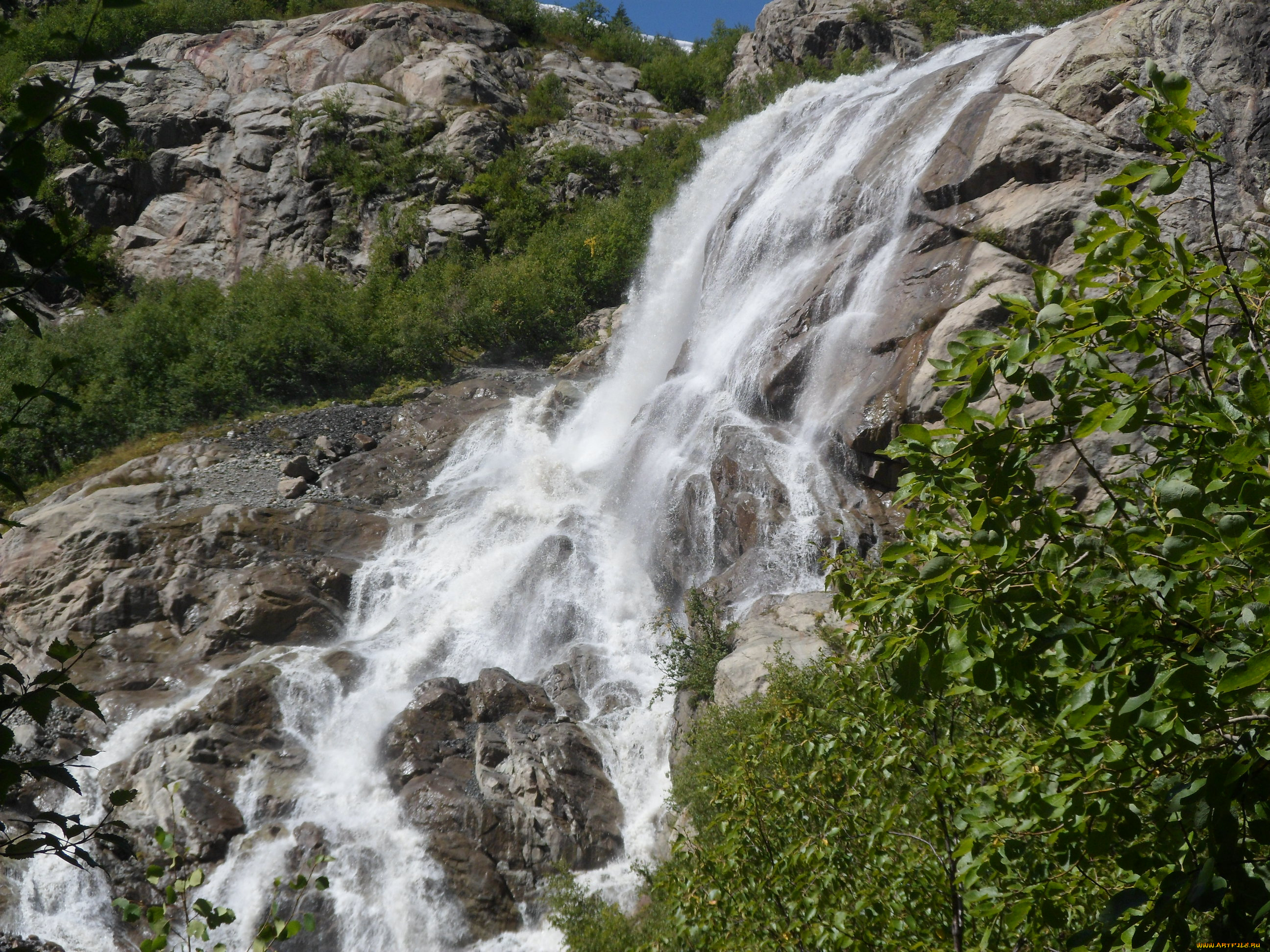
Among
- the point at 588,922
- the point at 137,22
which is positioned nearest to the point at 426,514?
the point at 588,922

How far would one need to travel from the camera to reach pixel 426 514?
22.2 m

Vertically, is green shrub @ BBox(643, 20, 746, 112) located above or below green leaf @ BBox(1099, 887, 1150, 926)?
above

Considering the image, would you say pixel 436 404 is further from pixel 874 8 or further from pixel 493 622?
pixel 874 8

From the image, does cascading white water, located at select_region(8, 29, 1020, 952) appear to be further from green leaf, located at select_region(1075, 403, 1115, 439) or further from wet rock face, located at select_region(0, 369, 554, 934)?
green leaf, located at select_region(1075, 403, 1115, 439)

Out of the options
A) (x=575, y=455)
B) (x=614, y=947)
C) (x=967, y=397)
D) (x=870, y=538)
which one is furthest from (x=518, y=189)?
(x=967, y=397)

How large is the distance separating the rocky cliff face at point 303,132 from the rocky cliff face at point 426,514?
1788 centimetres

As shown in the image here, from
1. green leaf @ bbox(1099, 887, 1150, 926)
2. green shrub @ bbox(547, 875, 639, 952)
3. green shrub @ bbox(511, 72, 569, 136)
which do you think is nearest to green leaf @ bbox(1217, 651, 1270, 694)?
green leaf @ bbox(1099, 887, 1150, 926)

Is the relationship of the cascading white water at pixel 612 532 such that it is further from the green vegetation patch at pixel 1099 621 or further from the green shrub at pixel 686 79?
the green shrub at pixel 686 79

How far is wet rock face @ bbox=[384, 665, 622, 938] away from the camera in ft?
40.8

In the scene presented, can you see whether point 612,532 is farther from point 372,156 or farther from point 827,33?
point 827,33

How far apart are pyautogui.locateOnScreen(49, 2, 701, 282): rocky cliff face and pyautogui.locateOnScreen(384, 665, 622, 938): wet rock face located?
29380mm

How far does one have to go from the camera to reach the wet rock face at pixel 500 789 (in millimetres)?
12430

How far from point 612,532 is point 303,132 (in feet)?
116

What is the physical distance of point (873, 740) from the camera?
15.1 ft
